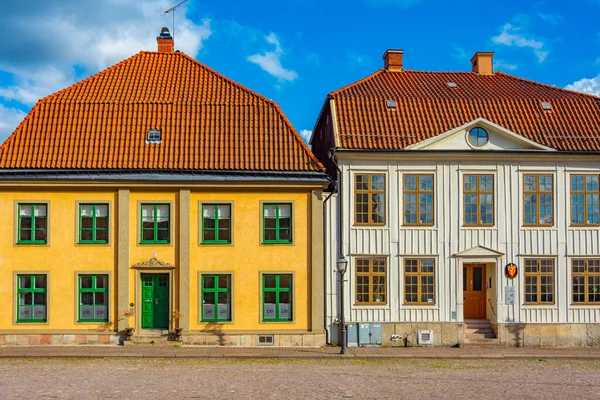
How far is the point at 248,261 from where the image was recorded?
25188mm

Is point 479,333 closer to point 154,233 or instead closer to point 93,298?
point 154,233

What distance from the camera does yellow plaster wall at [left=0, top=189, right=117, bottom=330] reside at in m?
24.5

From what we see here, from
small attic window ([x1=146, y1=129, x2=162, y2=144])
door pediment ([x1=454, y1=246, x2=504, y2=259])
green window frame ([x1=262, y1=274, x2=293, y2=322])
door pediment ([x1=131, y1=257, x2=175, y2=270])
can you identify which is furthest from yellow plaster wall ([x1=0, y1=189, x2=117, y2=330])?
door pediment ([x1=454, y1=246, x2=504, y2=259])

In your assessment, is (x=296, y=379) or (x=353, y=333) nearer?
(x=296, y=379)

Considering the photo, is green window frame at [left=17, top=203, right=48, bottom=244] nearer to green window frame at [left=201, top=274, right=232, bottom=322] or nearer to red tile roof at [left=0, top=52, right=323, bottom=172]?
red tile roof at [left=0, top=52, right=323, bottom=172]

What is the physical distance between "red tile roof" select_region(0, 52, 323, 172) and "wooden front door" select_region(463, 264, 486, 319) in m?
6.60

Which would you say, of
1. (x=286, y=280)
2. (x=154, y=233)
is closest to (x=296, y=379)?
(x=286, y=280)

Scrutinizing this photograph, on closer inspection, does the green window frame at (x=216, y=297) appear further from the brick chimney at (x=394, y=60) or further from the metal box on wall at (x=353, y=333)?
the brick chimney at (x=394, y=60)

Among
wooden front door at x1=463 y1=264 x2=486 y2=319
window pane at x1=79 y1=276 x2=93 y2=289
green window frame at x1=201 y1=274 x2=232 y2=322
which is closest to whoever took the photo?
window pane at x1=79 y1=276 x2=93 y2=289

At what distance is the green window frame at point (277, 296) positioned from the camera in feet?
82.5

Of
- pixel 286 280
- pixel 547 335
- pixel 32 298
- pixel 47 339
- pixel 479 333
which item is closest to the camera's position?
pixel 47 339

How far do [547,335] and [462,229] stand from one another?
4.55m

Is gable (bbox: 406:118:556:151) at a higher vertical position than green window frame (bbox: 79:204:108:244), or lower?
higher

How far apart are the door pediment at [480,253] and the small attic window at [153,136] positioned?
10766mm
